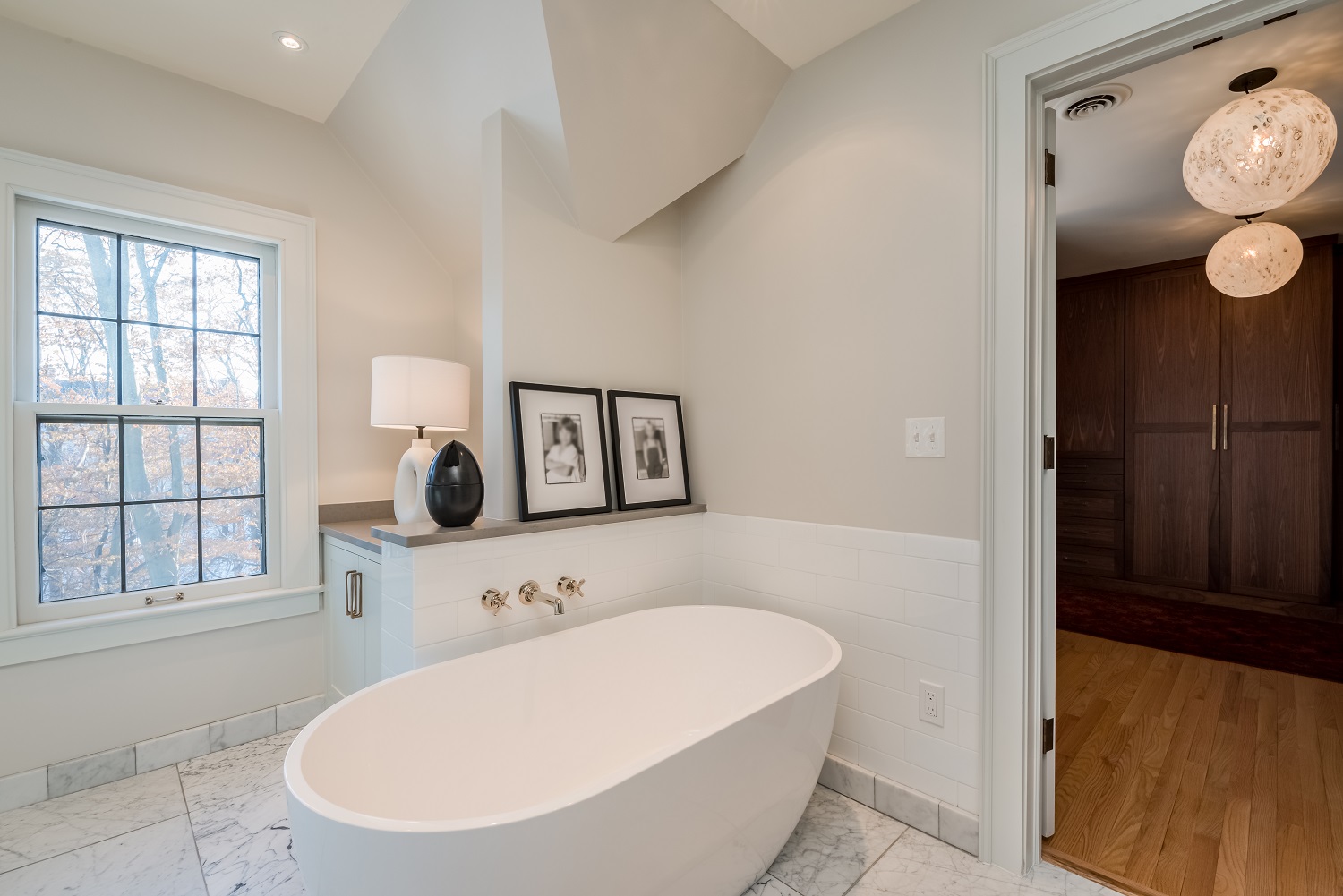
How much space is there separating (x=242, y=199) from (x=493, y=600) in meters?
1.92

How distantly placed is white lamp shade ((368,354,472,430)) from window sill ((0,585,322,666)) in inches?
33.6

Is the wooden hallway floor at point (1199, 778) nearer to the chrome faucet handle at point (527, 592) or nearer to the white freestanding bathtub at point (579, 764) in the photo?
the white freestanding bathtub at point (579, 764)

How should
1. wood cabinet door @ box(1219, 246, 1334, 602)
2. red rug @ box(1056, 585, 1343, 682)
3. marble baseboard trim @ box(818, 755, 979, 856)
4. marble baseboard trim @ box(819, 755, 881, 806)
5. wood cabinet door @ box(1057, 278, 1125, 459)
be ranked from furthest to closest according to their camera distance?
1. wood cabinet door @ box(1057, 278, 1125, 459)
2. wood cabinet door @ box(1219, 246, 1334, 602)
3. red rug @ box(1056, 585, 1343, 682)
4. marble baseboard trim @ box(819, 755, 881, 806)
5. marble baseboard trim @ box(818, 755, 979, 856)

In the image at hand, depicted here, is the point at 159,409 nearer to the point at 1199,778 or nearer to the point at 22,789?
the point at 22,789

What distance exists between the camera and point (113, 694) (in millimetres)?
2061

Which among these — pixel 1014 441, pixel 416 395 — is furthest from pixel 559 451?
pixel 1014 441

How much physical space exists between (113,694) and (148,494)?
695mm

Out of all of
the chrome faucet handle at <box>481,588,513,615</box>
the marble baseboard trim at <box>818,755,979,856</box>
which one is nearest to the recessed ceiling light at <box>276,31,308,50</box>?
the chrome faucet handle at <box>481,588,513,615</box>

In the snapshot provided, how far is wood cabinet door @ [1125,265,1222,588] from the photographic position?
394 cm

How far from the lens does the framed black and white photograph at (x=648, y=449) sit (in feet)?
7.43

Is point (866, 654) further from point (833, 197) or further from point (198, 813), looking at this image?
point (198, 813)

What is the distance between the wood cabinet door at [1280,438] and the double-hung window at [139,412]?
5460 millimetres

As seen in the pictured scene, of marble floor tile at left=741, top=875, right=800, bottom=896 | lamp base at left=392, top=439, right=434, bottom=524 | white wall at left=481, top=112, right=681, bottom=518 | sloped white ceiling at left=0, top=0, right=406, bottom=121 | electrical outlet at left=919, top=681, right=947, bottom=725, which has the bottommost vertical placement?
marble floor tile at left=741, top=875, right=800, bottom=896

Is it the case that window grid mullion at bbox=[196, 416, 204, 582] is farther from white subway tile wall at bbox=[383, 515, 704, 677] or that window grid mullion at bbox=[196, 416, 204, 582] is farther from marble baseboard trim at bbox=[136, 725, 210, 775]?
white subway tile wall at bbox=[383, 515, 704, 677]
